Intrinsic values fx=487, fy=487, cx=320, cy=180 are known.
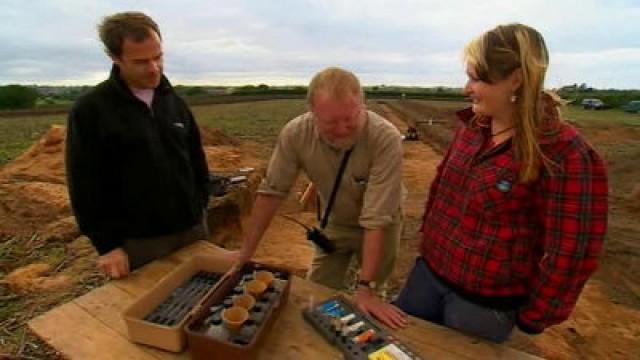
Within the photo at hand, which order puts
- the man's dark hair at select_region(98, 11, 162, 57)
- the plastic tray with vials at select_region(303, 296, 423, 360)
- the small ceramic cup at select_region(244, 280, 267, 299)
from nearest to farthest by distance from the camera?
the plastic tray with vials at select_region(303, 296, 423, 360)
the small ceramic cup at select_region(244, 280, 267, 299)
the man's dark hair at select_region(98, 11, 162, 57)

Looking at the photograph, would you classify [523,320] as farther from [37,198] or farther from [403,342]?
[37,198]

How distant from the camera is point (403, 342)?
73.0 inches

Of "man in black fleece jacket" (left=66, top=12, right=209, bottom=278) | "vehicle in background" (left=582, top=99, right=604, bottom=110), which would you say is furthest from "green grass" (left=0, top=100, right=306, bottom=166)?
"vehicle in background" (left=582, top=99, right=604, bottom=110)

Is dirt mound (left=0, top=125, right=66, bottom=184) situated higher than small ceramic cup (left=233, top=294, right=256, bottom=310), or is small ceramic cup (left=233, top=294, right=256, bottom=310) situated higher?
small ceramic cup (left=233, top=294, right=256, bottom=310)

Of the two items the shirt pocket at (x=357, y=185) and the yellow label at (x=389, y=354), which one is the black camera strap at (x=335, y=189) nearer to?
the shirt pocket at (x=357, y=185)

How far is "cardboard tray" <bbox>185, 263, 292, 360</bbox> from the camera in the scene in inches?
63.0

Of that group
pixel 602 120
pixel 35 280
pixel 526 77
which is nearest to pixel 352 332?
pixel 526 77

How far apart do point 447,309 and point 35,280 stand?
412 centimetres

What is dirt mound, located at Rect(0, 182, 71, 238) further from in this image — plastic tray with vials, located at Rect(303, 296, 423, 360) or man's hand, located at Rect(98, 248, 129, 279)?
plastic tray with vials, located at Rect(303, 296, 423, 360)

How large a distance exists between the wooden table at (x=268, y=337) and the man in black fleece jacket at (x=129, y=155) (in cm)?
34

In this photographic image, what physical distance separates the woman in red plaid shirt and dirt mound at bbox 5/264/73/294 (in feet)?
12.0

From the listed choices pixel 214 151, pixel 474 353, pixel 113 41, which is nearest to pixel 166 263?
pixel 113 41

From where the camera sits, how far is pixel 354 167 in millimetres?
2420

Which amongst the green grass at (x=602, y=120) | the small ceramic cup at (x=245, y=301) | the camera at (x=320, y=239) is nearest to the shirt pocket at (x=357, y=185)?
the camera at (x=320, y=239)
